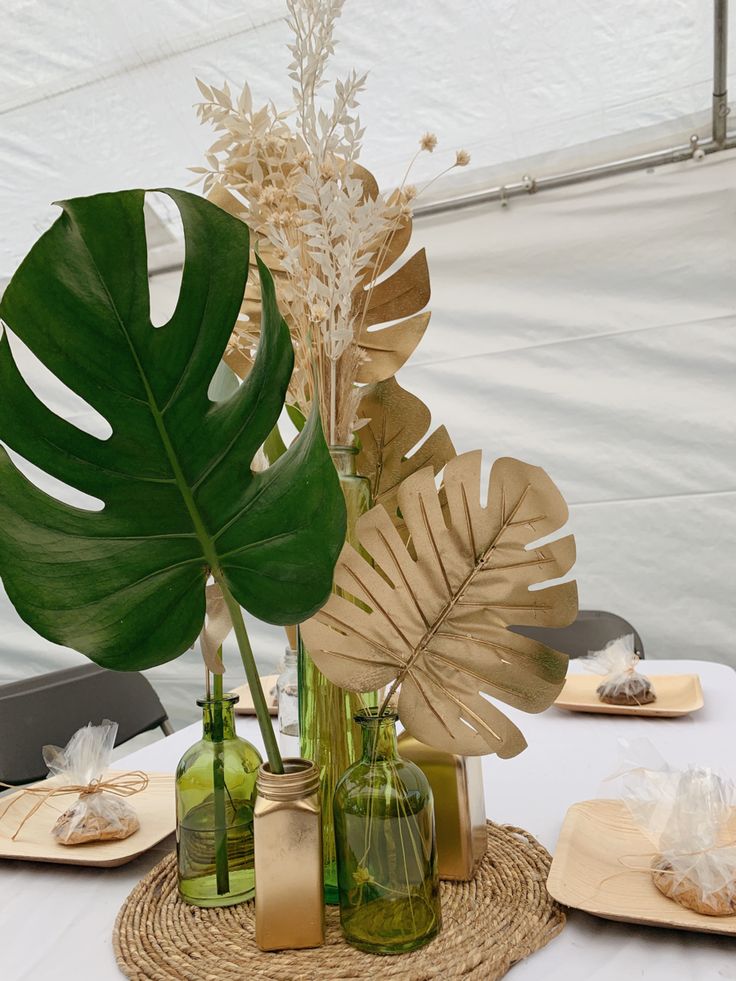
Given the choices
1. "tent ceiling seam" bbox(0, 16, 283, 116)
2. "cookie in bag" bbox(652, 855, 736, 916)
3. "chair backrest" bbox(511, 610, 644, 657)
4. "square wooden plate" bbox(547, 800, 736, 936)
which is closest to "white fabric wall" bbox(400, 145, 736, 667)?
"chair backrest" bbox(511, 610, 644, 657)

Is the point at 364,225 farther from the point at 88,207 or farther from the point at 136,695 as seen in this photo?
the point at 136,695

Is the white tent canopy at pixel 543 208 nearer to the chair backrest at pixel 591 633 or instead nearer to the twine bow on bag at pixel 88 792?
the chair backrest at pixel 591 633

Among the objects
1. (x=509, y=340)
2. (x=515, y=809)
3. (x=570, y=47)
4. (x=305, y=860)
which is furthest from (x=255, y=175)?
(x=509, y=340)

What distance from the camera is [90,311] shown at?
1.25ft

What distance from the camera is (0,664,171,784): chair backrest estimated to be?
3.67ft

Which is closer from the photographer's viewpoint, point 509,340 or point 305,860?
point 305,860

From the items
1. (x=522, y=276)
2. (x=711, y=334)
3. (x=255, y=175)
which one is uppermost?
(x=522, y=276)

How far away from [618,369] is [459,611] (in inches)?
76.5

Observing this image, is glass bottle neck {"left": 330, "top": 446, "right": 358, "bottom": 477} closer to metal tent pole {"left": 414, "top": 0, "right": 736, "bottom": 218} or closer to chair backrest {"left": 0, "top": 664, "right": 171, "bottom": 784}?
chair backrest {"left": 0, "top": 664, "right": 171, "bottom": 784}

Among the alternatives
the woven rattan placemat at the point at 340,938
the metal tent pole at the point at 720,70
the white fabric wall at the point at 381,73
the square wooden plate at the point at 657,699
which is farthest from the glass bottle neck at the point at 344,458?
the metal tent pole at the point at 720,70

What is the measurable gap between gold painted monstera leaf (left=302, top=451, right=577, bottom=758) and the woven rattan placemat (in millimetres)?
108

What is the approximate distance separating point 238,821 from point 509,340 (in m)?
2.02

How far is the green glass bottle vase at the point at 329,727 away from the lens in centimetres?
52

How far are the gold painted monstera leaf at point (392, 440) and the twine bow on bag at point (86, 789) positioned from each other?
13.8 inches
